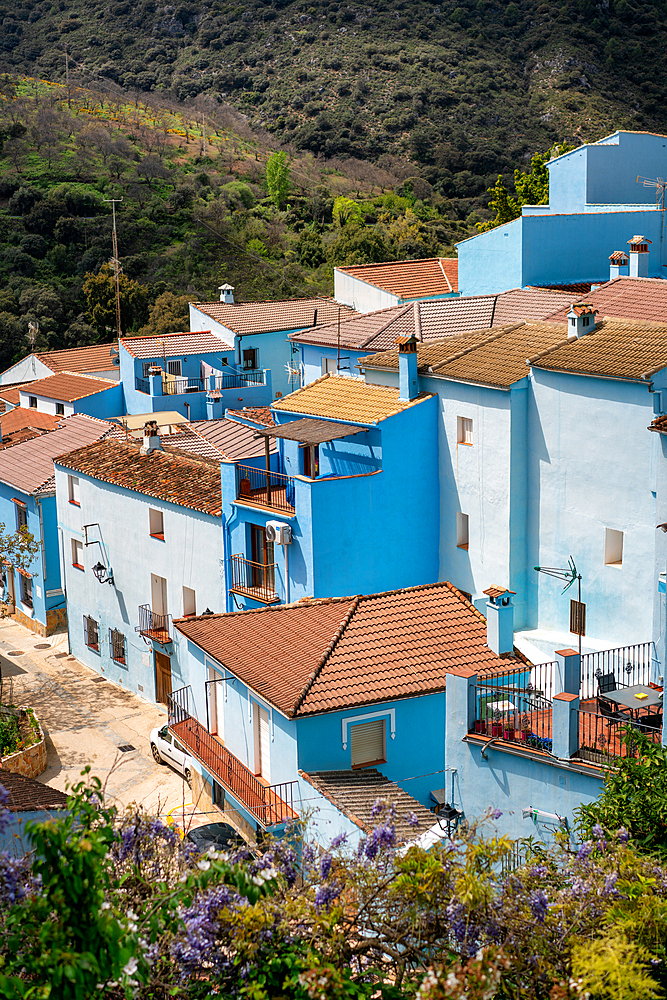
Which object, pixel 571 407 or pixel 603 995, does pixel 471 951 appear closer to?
pixel 603 995

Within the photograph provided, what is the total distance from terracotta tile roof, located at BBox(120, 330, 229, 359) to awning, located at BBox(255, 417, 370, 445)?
19795 millimetres

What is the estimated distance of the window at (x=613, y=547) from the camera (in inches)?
942

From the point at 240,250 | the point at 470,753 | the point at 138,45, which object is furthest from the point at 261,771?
the point at 138,45

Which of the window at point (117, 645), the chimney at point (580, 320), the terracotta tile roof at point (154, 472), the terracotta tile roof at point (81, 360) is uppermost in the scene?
the chimney at point (580, 320)

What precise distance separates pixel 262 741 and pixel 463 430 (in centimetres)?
944

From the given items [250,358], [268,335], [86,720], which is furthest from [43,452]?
[86,720]

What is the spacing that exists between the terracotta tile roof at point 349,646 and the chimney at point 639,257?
1325 cm

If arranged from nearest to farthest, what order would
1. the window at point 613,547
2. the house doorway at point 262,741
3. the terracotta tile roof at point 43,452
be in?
the house doorway at point 262,741 < the window at point 613,547 < the terracotta tile roof at point 43,452

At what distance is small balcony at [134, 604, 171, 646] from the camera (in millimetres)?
30641

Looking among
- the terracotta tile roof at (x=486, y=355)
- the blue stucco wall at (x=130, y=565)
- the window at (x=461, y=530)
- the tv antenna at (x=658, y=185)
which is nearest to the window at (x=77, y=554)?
the blue stucco wall at (x=130, y=565)

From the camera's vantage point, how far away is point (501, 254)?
117 feet

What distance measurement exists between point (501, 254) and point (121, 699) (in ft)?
59.0

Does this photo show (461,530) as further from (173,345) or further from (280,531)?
(173,345)

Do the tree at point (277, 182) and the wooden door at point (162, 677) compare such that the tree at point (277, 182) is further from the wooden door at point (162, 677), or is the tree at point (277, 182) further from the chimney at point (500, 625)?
the chimney at point (500, 625)
